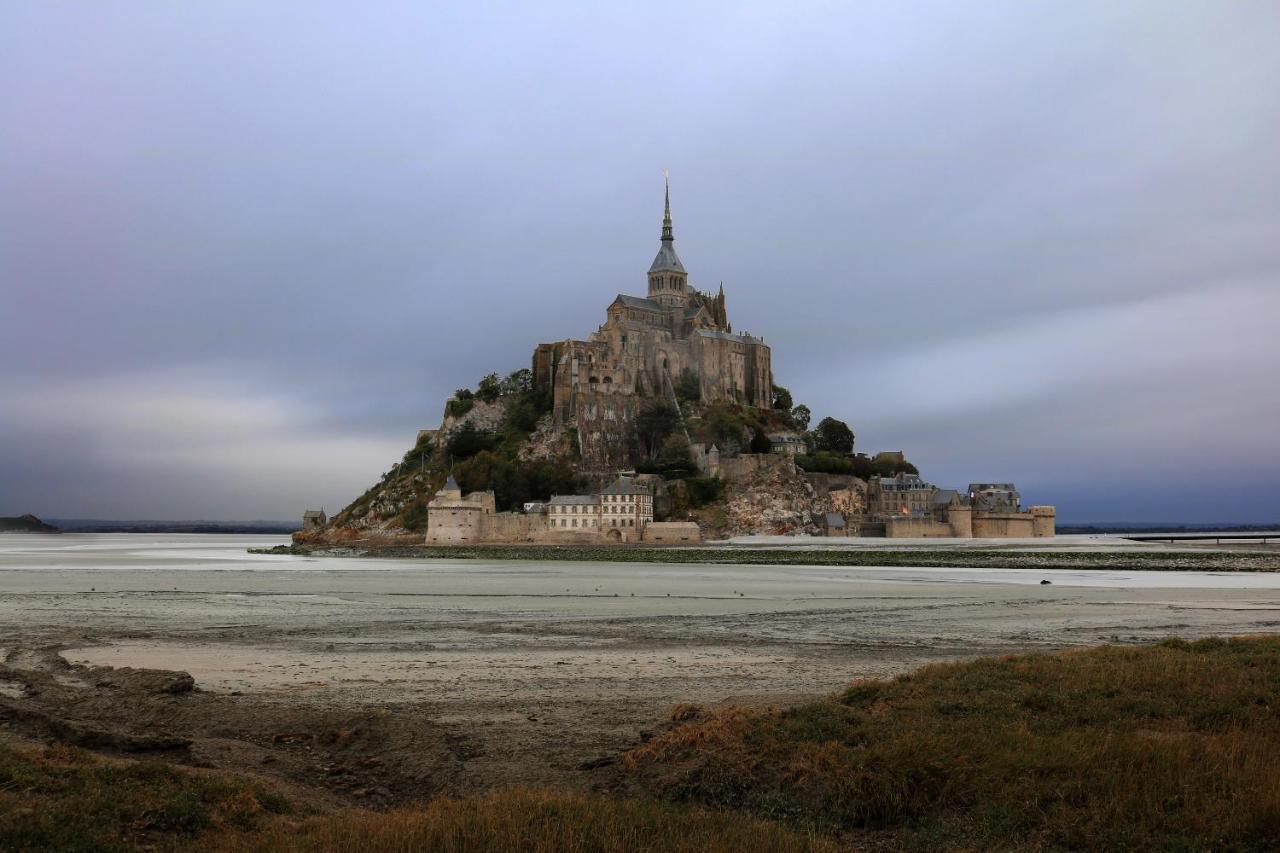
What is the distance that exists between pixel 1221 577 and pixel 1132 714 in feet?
133

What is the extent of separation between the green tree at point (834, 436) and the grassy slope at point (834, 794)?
10049 centimetres

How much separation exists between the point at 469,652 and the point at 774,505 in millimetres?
71945

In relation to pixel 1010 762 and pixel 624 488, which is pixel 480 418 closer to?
pixel 624 488

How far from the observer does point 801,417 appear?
115062mm

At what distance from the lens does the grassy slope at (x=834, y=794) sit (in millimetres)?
6871

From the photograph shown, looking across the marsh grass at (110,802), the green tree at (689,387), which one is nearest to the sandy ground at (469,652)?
the marsh grass at (110,802)

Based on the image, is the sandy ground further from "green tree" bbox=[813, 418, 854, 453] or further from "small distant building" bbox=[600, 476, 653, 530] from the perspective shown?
"green tree" bbox=[813, 418, 854, 453]

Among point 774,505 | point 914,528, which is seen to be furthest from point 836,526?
point 914,528

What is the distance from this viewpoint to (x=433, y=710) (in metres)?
12.5

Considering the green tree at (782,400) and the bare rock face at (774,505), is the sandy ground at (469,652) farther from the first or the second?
the green tree at (782,400)

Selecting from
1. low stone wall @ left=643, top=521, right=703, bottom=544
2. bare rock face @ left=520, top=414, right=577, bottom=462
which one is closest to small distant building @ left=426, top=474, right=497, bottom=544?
bare rock face @ left=520, top=414, right=577, bottom=462

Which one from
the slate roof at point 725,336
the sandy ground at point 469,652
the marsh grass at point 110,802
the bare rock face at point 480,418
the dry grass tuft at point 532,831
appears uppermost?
the slate roof at point 725,336

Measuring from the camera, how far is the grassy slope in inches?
271

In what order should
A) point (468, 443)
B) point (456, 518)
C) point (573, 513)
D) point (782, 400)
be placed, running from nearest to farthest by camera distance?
point (573, 513)
point (456, 518)
point (468, 443)
point (782, 400)
